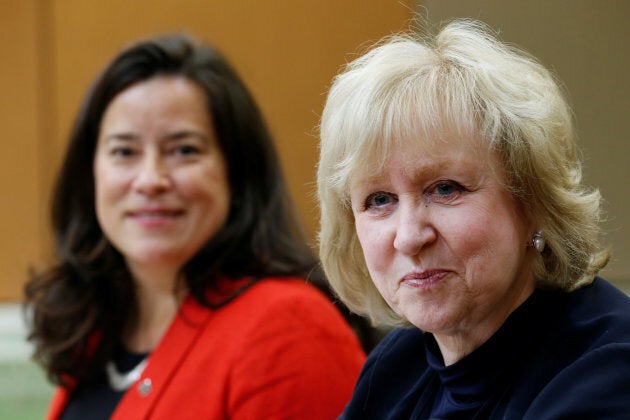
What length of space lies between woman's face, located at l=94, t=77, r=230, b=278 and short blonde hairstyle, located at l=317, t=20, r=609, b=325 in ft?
3.17

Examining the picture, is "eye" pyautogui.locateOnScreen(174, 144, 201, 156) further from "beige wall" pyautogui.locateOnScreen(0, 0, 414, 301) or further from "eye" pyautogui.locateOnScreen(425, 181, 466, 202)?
"eye" pyautogui.locateOnScreen(425, 181, 466, 202)

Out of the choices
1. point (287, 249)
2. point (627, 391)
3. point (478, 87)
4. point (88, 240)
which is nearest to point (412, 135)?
point (478, 87)

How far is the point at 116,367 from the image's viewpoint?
96.3 inches

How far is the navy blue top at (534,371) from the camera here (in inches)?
47.1

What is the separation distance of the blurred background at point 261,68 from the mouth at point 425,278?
15.4 inches

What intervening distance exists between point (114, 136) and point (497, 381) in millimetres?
1357

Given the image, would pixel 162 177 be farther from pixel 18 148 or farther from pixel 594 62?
pixel 18 148

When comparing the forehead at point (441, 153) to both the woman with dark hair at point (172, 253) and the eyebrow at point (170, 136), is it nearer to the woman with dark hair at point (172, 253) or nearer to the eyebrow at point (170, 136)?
the woman with dark hair at point (172, 253)

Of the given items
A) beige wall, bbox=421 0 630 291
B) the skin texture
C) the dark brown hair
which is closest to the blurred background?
beige wall, bbox=421 0 630 291

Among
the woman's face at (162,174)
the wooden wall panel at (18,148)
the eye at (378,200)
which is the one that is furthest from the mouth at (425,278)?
the wooden wall panel at (18,148)

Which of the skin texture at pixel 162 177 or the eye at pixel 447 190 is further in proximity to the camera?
the skin texture at pixel 162 177

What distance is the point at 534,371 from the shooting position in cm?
129

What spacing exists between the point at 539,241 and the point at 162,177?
4.00ft

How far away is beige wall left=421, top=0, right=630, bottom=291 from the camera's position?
174 cm
